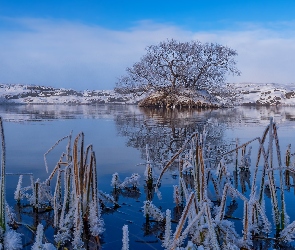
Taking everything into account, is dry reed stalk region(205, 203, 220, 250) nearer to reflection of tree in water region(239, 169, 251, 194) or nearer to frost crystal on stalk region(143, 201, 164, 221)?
frost crystal on stalk region(143, 201, 164, 221)

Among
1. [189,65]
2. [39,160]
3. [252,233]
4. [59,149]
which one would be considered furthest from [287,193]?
[189,65]

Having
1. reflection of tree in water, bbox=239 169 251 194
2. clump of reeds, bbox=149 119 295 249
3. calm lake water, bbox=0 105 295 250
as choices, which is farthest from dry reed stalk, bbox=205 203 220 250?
A: reflection of tree in water, bbox=239 169 251 194

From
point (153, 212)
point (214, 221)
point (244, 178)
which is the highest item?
point (214, 221)

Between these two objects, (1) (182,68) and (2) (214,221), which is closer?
(2) (214,221)

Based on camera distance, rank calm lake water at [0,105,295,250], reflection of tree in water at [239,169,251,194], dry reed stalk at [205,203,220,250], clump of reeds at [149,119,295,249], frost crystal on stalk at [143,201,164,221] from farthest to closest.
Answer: reflection of tree in water at [239,169,251,194] → frost crystal on stalk at [143,201,164,221] → calm lake water at [0,105,295,250] → clump of reeds at [149,119,295,249] → dry reed stalk at [205,203,220,250]

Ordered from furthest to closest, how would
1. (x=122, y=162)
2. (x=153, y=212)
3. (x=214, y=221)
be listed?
(x=122, y=162) < (x=153, y=212) < (x=214, y=221)

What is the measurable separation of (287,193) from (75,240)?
13.0ft

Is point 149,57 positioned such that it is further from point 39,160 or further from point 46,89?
point 46,89

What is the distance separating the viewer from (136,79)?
135 ft

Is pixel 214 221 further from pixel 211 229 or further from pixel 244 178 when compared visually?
pixel 244 178

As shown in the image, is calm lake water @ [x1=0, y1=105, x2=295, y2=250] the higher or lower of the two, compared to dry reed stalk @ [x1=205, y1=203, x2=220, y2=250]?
lower

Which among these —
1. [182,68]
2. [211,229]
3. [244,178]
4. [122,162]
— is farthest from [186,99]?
[211,229]

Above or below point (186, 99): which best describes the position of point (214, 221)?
below

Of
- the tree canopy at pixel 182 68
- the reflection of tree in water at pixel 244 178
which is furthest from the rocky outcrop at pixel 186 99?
the reflection of tree in water at pixel 244 178
